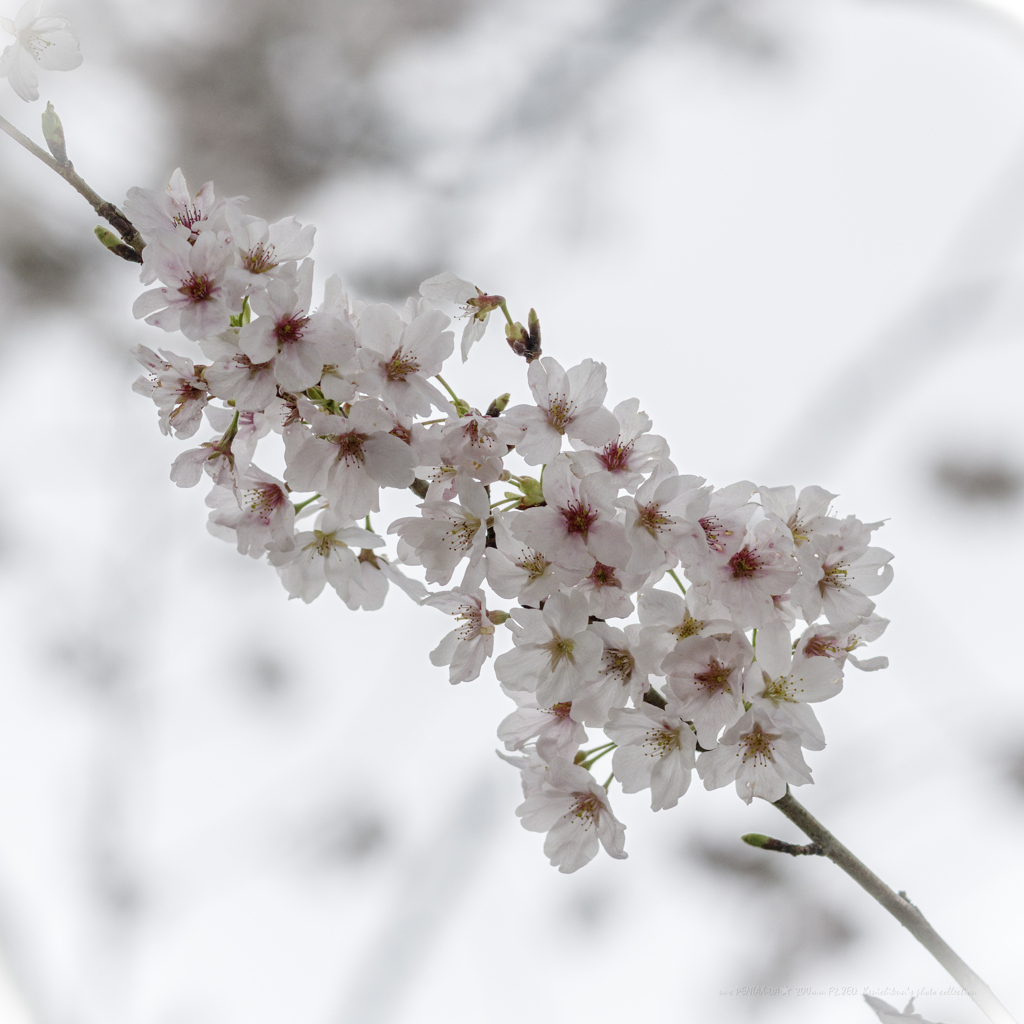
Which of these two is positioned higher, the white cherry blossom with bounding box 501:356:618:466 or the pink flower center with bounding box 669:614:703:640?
the white cherry blossom with bounding box 501:356:618:466

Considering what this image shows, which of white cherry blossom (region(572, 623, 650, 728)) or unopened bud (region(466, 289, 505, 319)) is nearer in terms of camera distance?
white cherry blossom (region(572, 623, 650, 728))

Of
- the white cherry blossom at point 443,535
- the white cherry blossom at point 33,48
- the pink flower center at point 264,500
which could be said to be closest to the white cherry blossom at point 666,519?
the white cherry blossom at point 443,535

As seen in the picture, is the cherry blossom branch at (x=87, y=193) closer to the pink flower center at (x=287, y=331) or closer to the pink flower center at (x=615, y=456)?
the pink flower center at (x=287, y=331)

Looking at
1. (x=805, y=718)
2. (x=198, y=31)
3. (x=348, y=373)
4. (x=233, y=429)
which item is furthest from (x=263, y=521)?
(x=198, y=31)

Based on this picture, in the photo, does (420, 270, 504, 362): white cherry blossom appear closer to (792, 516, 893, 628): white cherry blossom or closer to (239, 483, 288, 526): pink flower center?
(239, 483, 288, 526): pink flower center

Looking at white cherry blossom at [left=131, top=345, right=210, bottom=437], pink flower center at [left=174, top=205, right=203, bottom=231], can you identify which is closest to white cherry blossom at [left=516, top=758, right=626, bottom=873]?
white cherry blossom at [left=131, top=345, right=210, bottom=437]

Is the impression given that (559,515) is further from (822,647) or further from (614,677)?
(822,647)
